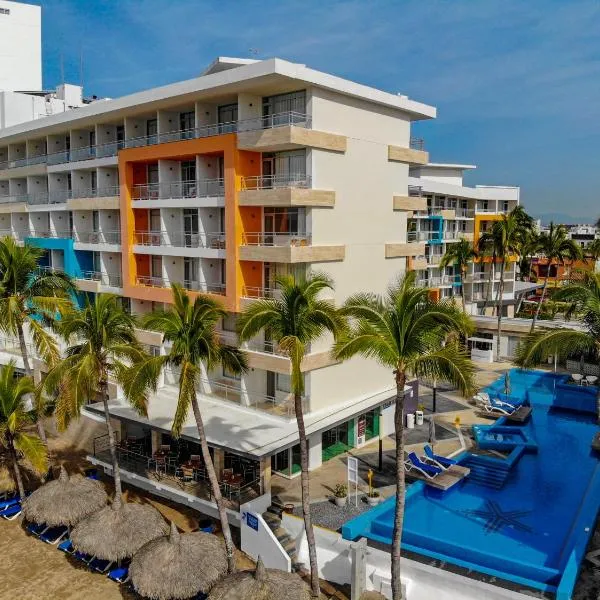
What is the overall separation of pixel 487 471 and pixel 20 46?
211 ft

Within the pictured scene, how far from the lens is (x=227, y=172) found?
28078mm

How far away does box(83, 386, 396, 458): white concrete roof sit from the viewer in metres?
24.3

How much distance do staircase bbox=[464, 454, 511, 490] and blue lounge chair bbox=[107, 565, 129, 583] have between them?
51.4 feet

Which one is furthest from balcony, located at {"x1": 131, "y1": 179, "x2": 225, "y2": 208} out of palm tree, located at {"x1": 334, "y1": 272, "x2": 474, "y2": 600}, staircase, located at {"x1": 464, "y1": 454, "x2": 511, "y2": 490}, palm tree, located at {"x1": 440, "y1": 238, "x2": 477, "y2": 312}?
palm tree, located at {"x1": 440, "y1": 238, "x2": 477, "y2": 312}

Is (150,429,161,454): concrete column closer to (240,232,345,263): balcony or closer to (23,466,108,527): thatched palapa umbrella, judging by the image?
(23,466,108,527): thatched palapa umbrella

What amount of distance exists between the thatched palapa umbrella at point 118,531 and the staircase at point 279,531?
13.2 ft

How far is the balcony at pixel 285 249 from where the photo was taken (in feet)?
86.0

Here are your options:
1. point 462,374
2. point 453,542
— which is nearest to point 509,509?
point 453,542

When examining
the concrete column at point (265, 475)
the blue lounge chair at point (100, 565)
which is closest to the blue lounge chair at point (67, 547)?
the blue lounge chair at point (100, 565)

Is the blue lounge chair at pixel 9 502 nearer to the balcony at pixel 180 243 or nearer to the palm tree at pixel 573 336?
the balcony at pixel 180 243

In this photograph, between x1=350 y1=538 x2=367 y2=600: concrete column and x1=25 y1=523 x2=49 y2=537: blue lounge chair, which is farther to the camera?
x1=25 y1=523 x2=49 y2=537: blue lounge chair

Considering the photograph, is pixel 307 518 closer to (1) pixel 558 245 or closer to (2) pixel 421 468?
(2) pixel 421 468

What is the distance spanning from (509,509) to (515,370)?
23208mm

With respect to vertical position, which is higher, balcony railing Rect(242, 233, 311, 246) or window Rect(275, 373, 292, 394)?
balcony railing Rect(242, 233, 311, 246)
